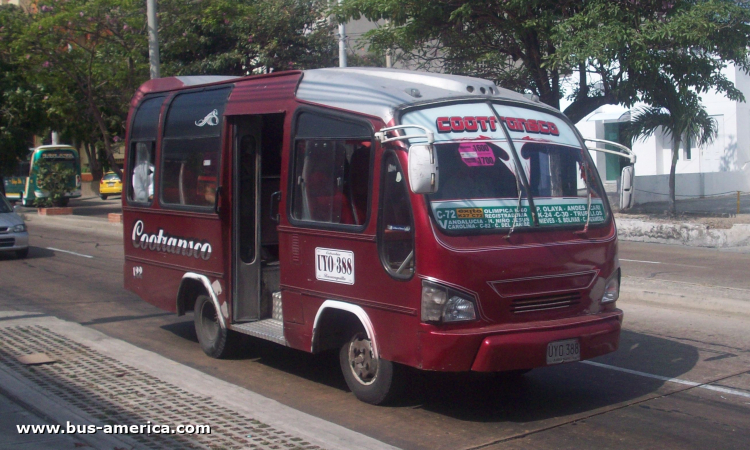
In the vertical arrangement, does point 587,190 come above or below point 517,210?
above

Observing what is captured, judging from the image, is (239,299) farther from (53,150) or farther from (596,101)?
(53,150)

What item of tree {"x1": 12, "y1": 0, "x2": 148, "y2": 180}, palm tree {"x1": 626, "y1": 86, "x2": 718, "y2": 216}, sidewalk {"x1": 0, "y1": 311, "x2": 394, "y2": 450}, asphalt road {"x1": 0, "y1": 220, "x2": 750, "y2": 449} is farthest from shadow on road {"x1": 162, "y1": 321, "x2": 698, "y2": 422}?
tree {"x1": 12, "y1": 0, "x2": 148, "y2": 180}

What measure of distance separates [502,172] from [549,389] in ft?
6.85

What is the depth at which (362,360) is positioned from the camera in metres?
6.22

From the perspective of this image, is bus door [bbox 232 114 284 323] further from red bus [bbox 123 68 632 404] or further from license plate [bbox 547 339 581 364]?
license plate [bbox 547 339 581 364]

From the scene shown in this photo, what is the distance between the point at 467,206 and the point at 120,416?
295 cm

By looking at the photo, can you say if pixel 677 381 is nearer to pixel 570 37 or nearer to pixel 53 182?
pixel 570 37

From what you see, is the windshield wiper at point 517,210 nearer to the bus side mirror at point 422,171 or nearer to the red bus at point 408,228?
the red bus at point 408,228

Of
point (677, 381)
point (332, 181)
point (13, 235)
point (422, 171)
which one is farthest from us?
point (13, 235)

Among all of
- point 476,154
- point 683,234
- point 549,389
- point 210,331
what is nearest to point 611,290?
point 549,389

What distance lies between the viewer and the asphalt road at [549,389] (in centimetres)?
549

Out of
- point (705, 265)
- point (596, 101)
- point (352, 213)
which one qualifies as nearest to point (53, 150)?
point (596, 101)

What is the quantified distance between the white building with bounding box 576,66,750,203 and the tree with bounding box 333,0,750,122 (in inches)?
403

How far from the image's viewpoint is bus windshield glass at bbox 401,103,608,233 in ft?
18.6
